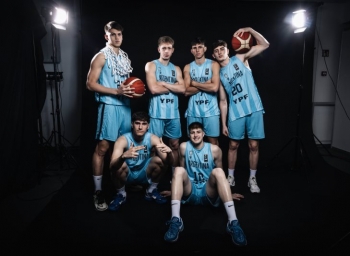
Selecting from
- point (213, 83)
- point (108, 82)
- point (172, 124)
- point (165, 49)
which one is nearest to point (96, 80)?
point (108, 82)

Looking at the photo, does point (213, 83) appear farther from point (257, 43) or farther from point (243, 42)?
point (257, 43)

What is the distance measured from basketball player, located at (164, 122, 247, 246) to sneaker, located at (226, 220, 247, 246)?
0.11 ft

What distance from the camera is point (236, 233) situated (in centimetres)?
200

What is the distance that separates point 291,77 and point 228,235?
9.46ft

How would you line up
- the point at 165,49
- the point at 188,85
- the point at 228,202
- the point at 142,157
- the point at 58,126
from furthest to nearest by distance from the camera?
1. the point at 58,126
2. the point at 188,85
3. the point at 165,49
4. the point at 142,157
5. the point at 228,202

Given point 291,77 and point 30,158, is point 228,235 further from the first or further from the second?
point 291,77

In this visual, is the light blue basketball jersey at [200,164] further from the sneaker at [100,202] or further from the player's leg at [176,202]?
the sneaker at [100,202]

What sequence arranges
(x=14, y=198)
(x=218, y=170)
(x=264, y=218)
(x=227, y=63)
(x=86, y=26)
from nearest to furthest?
(x=218, y=170) < (x=264, y=218) < (x=14, y=198) < (x=227, y=63) < (x=86, y=26)

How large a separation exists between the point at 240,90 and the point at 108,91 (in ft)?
4.64

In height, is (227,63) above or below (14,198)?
above

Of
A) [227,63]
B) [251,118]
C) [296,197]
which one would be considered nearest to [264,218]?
[296,197]

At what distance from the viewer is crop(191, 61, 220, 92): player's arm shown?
9.81ft

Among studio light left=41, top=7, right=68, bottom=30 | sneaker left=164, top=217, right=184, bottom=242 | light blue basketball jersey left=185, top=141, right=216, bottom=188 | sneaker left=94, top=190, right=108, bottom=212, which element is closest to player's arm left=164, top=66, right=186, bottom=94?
light blue basketball jersey left=185, top=141, right=216, bottom=188

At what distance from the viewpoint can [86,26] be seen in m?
3.70
